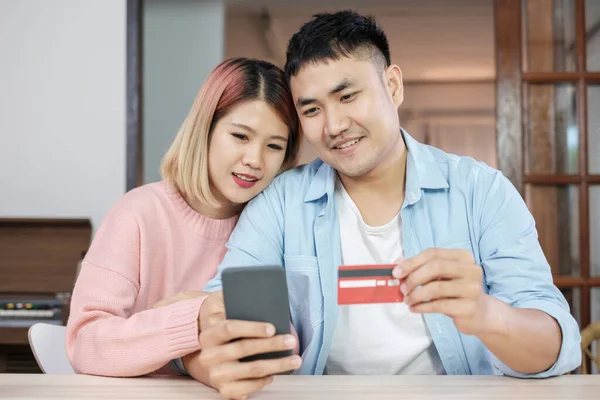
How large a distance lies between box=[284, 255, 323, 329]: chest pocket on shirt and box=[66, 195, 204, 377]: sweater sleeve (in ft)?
1.27

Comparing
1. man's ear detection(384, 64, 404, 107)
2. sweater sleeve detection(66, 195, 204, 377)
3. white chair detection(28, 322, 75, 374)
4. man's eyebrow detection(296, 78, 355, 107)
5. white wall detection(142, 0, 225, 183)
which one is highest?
white wall detection(142, 0, 225, 183)

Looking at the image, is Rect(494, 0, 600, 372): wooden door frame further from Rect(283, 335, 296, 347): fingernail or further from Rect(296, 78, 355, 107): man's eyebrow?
Rect(283, 335, 296, 347): fingernail

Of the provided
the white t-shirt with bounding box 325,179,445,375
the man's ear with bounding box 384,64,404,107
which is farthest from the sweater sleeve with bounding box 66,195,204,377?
the man's ear with bounding box 384,64,404,107

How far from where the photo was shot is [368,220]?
5.84ft

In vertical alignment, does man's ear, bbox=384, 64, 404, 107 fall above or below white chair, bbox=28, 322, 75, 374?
above

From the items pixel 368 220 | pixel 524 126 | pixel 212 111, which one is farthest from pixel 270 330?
pixel 524 126

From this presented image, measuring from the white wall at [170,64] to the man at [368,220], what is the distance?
3.12m

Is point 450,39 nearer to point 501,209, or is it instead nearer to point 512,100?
point 512,100

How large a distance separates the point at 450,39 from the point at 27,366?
5592 millimetres

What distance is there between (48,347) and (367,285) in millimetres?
1011

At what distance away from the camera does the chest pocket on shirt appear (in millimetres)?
1681

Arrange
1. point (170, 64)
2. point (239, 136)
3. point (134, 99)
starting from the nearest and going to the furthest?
1. point (239, 136)
2. point (134, 99)
3. point (170, 64)

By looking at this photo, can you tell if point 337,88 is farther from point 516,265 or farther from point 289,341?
point 289,341

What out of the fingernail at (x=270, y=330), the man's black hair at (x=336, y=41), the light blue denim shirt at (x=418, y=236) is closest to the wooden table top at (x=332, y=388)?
the fingernail at (x=270, y=330)
